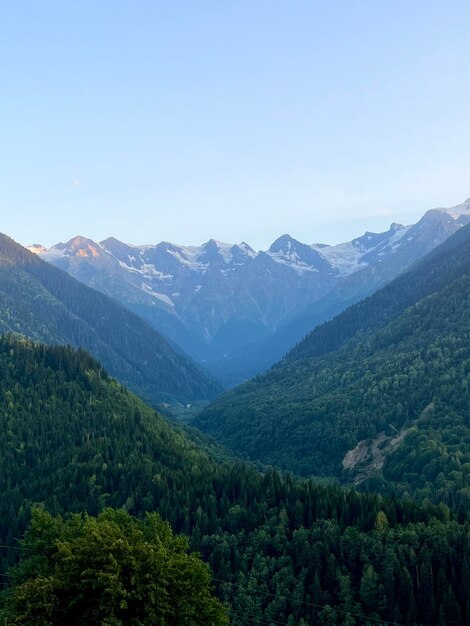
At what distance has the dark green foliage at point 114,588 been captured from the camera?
6775 cm

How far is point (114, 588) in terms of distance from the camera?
67.6 meters

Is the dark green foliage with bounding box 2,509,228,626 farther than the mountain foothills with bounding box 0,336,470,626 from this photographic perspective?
No

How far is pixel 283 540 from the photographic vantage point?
13812cm

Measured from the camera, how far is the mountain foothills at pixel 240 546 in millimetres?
71688

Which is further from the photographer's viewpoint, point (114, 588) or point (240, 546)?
point (240, 546)

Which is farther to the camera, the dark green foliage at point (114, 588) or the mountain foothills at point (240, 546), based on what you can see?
the mountain foothills at point (240, 546)

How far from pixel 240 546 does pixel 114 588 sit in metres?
78.3

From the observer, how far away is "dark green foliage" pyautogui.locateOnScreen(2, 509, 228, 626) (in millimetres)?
67750

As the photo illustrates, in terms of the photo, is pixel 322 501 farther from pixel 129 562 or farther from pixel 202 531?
pixel 129 562

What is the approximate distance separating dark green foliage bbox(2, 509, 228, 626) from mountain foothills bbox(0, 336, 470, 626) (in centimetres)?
21

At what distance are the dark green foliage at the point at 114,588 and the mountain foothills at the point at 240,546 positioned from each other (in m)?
0.21

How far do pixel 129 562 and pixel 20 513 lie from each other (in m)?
108

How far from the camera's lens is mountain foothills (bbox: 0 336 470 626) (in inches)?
2822

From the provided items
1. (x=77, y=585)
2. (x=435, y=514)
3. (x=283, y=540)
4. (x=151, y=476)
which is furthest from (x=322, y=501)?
(x=77, y=585)
